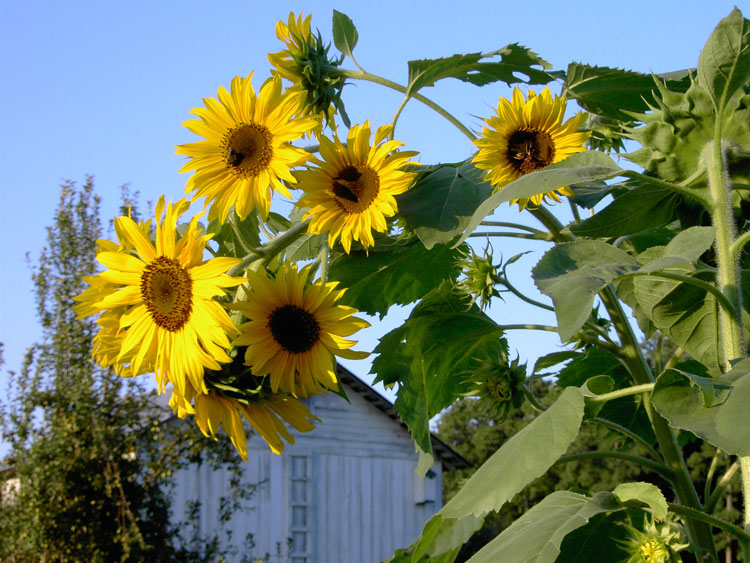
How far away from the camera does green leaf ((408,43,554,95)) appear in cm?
101

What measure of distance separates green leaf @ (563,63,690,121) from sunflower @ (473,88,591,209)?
61 millimetres

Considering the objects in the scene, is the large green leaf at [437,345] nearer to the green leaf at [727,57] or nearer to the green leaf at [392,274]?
the green leaf at [392,274]

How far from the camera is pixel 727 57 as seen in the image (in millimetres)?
809

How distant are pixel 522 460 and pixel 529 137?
438mm

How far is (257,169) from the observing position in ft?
2.99

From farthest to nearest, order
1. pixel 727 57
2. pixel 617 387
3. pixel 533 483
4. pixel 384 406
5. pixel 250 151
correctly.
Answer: pixel 533 483 → pixel 384 406 → pixel 617 387 → pixel 250 151 → pixel 727 57

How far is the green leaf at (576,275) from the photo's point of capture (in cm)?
62

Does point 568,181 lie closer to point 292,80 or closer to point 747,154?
point 747,154

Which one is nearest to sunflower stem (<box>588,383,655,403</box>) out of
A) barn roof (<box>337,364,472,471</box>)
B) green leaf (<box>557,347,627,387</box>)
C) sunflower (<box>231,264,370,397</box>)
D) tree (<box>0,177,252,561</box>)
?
sunflower (<box>231,264,370,397</box>)

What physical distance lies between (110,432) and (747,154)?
8309 millimetres

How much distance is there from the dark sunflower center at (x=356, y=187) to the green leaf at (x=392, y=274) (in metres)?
0.11

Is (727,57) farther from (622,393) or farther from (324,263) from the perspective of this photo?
(324,263)

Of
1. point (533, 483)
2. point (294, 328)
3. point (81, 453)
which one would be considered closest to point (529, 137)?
point (294, 328)

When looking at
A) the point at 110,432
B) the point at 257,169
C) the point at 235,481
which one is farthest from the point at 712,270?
the point at 235,481
